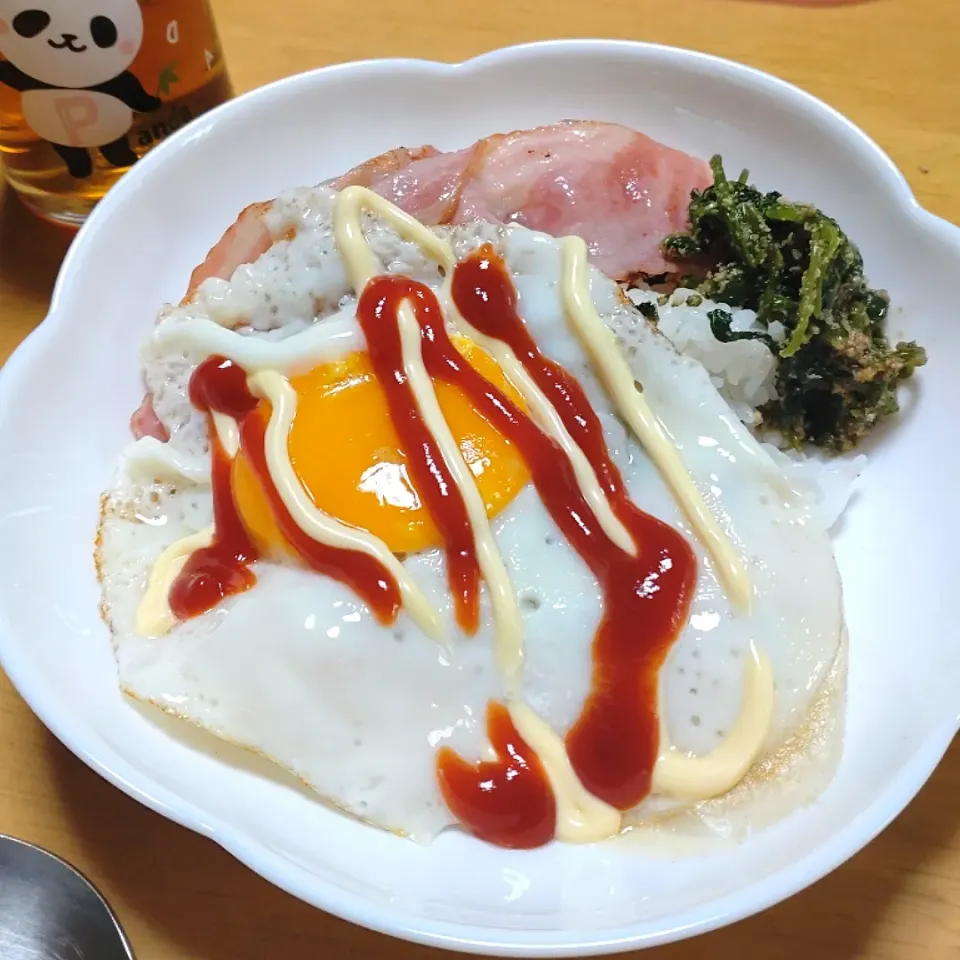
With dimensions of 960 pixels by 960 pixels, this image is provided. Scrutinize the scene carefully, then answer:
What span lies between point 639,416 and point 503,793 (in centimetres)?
63

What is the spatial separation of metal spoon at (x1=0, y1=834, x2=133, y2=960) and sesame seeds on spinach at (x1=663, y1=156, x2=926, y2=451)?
1.39 m

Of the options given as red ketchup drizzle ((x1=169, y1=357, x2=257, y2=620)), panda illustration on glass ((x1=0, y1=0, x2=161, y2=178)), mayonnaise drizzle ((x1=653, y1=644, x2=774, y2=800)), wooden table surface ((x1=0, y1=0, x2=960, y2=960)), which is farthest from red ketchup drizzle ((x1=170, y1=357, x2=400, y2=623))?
panda illustration on glass ((x1=0, y1=0, x2=161, y2=178))

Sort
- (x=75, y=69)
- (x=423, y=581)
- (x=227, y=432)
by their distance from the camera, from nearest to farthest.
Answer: (x=423, y=581)
(x=227, y=432)
(x=75, y=69)

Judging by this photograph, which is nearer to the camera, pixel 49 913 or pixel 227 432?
pixel 49 913

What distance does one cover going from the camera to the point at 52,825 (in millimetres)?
Answer: 1490

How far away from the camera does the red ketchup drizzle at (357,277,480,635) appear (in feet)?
4.82

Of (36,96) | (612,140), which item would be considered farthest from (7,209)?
(612,140)

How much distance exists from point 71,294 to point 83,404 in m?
0.21

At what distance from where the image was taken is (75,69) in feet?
5.74

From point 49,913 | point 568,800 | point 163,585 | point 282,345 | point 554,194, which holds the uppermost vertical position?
point 554,194

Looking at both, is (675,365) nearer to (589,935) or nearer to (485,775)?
(485,775)

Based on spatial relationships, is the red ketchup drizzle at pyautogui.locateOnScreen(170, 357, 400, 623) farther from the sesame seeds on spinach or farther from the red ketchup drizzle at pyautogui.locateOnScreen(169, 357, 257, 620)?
the sesame seeds on spinach

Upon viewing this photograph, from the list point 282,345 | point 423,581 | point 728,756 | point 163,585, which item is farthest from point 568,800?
point 282,345

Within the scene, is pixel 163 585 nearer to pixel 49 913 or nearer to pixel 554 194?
pixel 49 913
